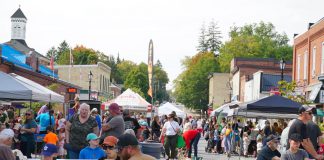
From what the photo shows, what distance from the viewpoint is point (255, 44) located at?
11712cm

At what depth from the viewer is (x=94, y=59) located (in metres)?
141

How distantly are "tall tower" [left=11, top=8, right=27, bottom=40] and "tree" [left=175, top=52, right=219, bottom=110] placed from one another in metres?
35.0

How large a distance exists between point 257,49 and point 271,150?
346ft

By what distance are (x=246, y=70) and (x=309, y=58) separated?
43.9 metres

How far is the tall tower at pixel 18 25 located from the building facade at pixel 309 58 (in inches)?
2451

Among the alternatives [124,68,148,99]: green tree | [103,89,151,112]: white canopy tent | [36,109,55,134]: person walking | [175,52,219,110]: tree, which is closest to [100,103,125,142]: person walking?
[36,109,55,134]: person walking

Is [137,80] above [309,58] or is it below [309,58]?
above

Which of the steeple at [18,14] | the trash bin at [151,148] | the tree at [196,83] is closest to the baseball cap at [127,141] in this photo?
the trash bin at [151,148]

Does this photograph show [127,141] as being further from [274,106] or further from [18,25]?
[18,25]

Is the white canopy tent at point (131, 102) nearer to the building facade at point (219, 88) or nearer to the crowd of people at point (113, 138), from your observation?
the crowd of people at point (113, 138)

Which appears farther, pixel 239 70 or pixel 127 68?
pixel 127 68

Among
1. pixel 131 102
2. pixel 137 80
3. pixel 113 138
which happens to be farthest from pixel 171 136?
pixel 137 80

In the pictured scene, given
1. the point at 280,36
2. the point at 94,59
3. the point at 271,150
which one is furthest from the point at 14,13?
the point at 271,150

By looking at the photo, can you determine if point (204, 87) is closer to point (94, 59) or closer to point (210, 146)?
point (94, 59)
